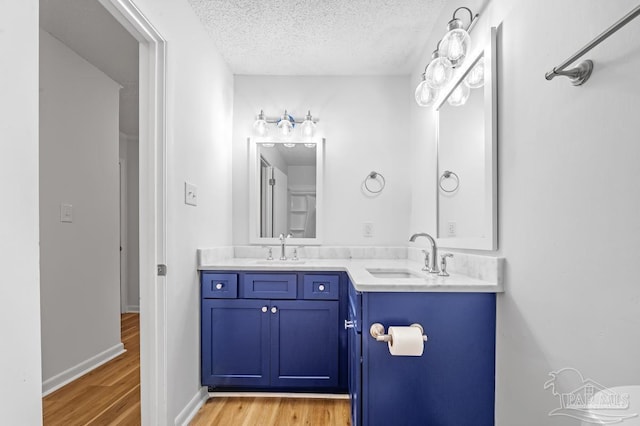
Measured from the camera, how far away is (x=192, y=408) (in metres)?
2.13

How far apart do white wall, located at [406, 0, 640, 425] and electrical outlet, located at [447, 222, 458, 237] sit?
0.46m

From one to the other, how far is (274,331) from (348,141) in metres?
1.60

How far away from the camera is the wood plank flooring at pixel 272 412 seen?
206 cm

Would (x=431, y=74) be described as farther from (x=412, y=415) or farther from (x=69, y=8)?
(x=69, y=8)

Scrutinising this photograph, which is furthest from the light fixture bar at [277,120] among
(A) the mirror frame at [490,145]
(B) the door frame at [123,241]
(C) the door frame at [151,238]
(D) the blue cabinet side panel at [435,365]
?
(B) the door frame at [123,241]

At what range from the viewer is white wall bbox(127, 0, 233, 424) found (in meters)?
1.84

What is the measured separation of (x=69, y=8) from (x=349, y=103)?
194 centimetres

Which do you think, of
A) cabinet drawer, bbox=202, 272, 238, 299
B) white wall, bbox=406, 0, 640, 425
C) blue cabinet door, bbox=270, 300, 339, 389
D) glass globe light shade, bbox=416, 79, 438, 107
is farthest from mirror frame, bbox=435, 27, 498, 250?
cabinet drawer, bbox=202, 272, 238, 299

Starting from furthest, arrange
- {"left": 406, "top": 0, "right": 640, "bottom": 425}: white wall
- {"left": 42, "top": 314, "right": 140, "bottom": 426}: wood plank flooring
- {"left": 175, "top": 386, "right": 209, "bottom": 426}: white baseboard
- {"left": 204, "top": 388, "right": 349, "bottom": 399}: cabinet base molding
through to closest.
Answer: {"left": 204, "top": 388, "right": 349, "bottom": 399}: cabinet base molding < {"left": 42, "top": 314, "right": 140, "bottom": 426}: wood plank flooring < {"left": 175, "top": 386, "right": 209, "bottom": 426}: white baseboard < {"left": 406, "top": 0, "right": 640, "bottom": 425}: white wall

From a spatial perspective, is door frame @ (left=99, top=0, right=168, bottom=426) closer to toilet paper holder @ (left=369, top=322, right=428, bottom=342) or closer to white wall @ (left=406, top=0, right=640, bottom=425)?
toilet paper holder @ (left=369, top=322, right=428, bottom=342)

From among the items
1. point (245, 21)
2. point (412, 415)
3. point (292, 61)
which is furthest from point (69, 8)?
point (412, 415)

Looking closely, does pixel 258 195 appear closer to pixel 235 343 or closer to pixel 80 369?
pixel 235 343

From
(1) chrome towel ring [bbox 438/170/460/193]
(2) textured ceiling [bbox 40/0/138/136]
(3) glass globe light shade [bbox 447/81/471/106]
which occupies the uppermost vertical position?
(2) textured ceiling [bbox 40/0/138/136]

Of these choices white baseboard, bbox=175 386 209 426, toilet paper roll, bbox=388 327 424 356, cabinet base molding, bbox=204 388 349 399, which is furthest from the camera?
cabinet base molding, bbox=204 388 349 399
